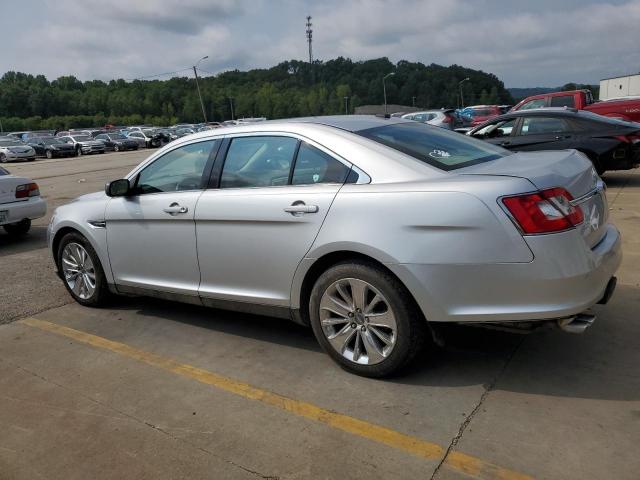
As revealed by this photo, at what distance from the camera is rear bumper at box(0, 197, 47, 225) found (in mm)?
8252

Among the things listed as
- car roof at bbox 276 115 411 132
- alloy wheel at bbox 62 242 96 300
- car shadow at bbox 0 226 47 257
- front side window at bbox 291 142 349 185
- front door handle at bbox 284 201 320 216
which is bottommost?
car shadow at bbox 0 226 47 257

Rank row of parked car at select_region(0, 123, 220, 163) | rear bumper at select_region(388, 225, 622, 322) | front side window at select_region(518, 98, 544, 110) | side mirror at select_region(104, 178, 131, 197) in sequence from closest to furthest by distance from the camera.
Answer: rear bumper at select_region(388, 225, 622, 322), side mirror at select_region(104, 178, 131, 197), front side window at select_region(518, 98, 544, 110), row of parked car at select_region(0, 123, 220, 163)

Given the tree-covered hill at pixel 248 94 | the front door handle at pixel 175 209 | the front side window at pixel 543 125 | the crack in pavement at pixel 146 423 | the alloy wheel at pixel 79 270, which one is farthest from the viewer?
the tree-covered hill at pixel 248 94

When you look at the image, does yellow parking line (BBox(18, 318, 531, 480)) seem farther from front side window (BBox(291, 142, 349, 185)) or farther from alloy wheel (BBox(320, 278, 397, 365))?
front side window (BBox(291, 142, 349, 185))

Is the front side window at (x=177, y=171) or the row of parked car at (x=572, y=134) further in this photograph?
the row of parked car at (x=572, y=134)

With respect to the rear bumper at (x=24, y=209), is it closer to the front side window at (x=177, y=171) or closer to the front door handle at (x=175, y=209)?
the front side window at (x=177, y=171)

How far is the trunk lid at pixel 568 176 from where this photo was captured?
3.04 meters

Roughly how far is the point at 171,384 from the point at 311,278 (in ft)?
3.74

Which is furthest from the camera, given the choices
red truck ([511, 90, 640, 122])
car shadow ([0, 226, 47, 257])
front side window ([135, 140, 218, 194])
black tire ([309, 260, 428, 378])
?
red truck ([511, 90, 640, 122])

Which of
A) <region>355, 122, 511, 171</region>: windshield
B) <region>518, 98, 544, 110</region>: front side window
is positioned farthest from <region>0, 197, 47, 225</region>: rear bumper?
<region>518, 98, 544, 110</region>: front side window

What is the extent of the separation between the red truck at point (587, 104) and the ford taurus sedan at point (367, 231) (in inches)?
420

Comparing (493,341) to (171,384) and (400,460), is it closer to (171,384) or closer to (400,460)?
(400,460)

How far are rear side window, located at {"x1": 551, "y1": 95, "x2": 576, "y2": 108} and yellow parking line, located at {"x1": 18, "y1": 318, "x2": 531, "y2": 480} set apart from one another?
44.7 feet

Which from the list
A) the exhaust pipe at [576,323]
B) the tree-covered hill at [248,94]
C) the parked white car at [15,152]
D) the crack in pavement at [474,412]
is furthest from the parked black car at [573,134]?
the tree-covered hill at [248,94]
